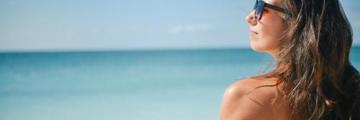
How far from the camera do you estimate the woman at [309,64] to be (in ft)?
3.93

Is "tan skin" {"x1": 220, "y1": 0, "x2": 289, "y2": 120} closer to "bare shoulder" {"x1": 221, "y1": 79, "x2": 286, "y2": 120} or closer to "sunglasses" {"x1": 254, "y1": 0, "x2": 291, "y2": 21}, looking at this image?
"bare shoulder" {"x1": 221, "y1": 79, "x2": 286, "y2": 120}

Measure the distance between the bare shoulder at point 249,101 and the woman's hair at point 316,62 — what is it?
0.08 m

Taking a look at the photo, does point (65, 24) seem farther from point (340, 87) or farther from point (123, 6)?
point (340, 87)

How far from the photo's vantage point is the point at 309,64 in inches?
48.9

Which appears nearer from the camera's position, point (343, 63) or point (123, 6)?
point (343, 63)

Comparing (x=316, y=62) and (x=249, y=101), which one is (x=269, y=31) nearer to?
(x=316, y=62)

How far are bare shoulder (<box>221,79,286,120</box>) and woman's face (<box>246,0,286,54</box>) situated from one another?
18 centimetres

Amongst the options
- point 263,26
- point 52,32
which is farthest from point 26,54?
point 263,26

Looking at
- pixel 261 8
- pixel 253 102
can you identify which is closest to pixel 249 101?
pixel 253 102

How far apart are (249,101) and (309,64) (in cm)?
20

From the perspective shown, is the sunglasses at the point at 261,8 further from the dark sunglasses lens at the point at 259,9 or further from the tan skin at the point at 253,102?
the tan skin at the point at 253,102

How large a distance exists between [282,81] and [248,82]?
0.30 feet

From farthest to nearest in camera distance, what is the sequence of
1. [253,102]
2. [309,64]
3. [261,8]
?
[261,8]
[309,64]
[253,102]

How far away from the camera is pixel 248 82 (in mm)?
1148
